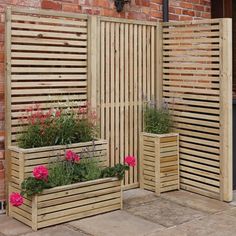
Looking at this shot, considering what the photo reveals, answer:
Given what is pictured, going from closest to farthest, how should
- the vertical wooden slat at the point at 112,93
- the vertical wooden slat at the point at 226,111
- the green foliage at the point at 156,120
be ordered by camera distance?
1. the vertical wooden slat at the point at 226,111
2. the vertical wooden slat at the point at 112,93
3. the green foliage at the point at 156,120

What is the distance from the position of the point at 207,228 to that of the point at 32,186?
5.45 ft

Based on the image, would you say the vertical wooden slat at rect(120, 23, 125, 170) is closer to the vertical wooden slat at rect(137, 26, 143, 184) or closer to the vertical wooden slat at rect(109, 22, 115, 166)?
the vertical wooden slat at rect(109, 22, 115, 166)


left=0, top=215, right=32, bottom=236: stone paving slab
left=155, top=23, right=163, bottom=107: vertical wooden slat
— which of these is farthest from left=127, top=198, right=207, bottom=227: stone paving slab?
left=155, top=23, right=163, bottom=107: vertical wooden slat

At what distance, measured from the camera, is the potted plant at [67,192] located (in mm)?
4418

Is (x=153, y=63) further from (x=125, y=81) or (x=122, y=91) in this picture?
(x=122, y=91)

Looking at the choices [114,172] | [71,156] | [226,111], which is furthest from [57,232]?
[226,111]

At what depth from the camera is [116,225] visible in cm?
456

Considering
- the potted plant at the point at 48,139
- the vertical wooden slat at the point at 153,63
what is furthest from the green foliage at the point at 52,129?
the vertical wooden slat at the point at 153,63

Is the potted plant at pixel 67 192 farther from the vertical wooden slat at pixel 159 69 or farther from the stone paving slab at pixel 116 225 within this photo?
the vertical wooden slat at pixel 159 69

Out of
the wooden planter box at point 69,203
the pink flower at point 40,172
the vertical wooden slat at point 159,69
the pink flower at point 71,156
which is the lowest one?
the wooden planter box at point 69,203

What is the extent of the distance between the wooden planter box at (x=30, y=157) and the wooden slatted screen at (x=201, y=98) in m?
1.40

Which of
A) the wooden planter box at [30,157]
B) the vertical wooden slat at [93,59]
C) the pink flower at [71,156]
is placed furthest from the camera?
the vertical wooden slat at [93,59]

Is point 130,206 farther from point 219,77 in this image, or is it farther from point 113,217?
point 219,77

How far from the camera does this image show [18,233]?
172 inches
